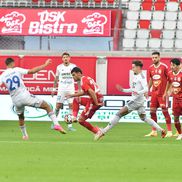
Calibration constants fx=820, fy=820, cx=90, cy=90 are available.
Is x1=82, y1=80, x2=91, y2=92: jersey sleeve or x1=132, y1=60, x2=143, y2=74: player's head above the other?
x1=132, y1=60, x2=143, y2=74: player's head

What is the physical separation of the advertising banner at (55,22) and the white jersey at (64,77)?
30.0 feet

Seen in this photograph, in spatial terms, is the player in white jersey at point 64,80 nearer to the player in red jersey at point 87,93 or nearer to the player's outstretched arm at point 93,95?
the player in red jersey at point 87,93

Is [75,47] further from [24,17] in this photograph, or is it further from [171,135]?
[171,135]

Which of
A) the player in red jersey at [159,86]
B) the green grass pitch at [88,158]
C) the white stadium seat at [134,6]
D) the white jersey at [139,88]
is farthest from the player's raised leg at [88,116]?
the white stadium seat at [134,6]

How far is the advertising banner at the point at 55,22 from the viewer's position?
31453mm

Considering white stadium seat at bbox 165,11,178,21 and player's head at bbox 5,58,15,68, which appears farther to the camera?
white stadium seat at bbox 165,11,178,21

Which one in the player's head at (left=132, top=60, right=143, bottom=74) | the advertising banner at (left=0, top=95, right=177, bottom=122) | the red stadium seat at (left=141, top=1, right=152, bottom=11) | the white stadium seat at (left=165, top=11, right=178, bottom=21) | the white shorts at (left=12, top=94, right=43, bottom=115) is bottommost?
the advertising banner at (left=0, top=95, right=177, bottom=122)

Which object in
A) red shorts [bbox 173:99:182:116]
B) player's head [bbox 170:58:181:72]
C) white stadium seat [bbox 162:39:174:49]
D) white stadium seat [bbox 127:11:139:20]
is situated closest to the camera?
player's head [bbox 170:58:181:72]

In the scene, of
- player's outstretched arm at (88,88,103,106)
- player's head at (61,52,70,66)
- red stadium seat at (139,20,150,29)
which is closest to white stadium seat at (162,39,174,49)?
red stadium seat at (139,20,150,29)

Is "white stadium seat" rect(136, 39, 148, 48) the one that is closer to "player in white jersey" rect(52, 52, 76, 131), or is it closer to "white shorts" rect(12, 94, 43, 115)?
"player in white jersey" rect(52, 52, 76, 131)

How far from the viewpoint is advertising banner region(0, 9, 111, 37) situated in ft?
103

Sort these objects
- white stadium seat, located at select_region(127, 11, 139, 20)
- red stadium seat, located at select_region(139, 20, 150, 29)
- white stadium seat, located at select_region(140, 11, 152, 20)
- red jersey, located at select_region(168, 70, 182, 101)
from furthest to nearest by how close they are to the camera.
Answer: white stadium seat, located at select_region(140, 11, 152, 20)
white stadium seat, located at select_region(127, 11, 139, 20)
red stadium seat, located at select_region(139, 20, 150, 29)
red jersey, located at select_region(168, 70, 182, 101)

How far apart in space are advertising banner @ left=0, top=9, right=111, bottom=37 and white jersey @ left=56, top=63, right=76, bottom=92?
913 cm

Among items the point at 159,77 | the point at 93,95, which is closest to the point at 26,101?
the point at 93,95
